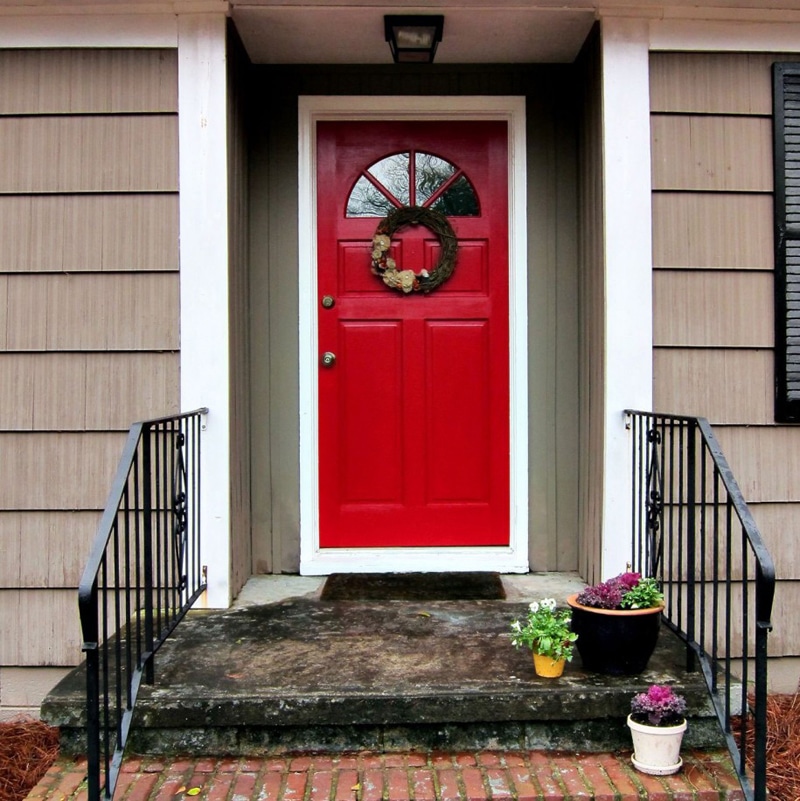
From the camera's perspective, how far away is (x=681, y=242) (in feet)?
9.68

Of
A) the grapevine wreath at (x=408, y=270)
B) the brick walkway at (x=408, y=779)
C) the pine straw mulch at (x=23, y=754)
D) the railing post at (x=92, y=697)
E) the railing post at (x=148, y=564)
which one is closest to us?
the railing post at (x=92, y=697)

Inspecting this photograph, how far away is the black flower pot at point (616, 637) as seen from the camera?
2.21 meters

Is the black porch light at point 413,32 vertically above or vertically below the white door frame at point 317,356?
above

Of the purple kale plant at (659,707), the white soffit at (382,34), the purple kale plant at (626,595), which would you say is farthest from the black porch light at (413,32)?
the purple kale plant at (659,707)

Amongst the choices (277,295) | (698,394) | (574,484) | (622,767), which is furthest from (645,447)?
(277,295)

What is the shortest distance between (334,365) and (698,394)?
1.45m

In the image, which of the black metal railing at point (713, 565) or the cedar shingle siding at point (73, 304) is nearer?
the black metal railing at point (713, 565)

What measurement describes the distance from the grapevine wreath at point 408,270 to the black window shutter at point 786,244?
1.25 m

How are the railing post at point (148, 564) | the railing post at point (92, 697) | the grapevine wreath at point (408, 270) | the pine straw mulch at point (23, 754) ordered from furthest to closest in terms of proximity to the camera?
the grapevine wreath at point (408, 270), the pine straw mulch at point (23, 754), the railing post at point (148, 564), the railing post at point (92, 697)

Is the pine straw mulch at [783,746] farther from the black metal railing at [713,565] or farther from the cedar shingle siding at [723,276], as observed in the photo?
the cedar shingle siding at [723,276]

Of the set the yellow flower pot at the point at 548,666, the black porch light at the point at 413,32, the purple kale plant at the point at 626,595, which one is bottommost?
the yellow flower pot at the point at 548,666

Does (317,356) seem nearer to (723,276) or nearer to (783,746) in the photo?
(723,276)

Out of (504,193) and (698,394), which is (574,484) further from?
(504,193)

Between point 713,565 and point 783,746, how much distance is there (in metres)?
0.63
